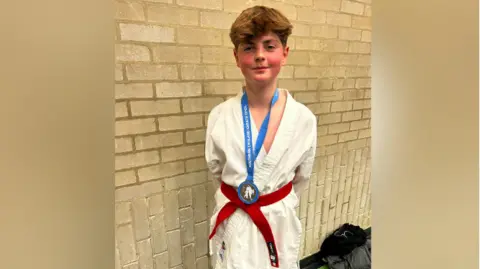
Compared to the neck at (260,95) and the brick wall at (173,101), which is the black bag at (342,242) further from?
the neck at (260,95)

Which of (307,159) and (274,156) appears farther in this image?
(307,159)

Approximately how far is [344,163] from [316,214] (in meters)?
0.40

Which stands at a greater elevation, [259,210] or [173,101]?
[173,101]

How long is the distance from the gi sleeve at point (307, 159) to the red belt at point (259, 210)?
0.43 ft

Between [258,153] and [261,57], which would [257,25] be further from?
[258,153]

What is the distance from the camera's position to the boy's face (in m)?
1.34

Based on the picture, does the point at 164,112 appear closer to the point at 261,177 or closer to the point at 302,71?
the point at 261,177

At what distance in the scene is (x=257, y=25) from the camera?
Answer: 133 centimetres

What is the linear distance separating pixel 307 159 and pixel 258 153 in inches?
9.0

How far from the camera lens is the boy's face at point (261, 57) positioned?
134 cm

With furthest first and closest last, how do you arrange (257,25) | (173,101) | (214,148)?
(173,101) < (214,148) < (257,25)

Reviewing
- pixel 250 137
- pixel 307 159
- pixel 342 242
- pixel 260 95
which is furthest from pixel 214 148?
pixel 342 242

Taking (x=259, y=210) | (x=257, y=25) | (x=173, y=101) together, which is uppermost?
(x=257, y=25)
